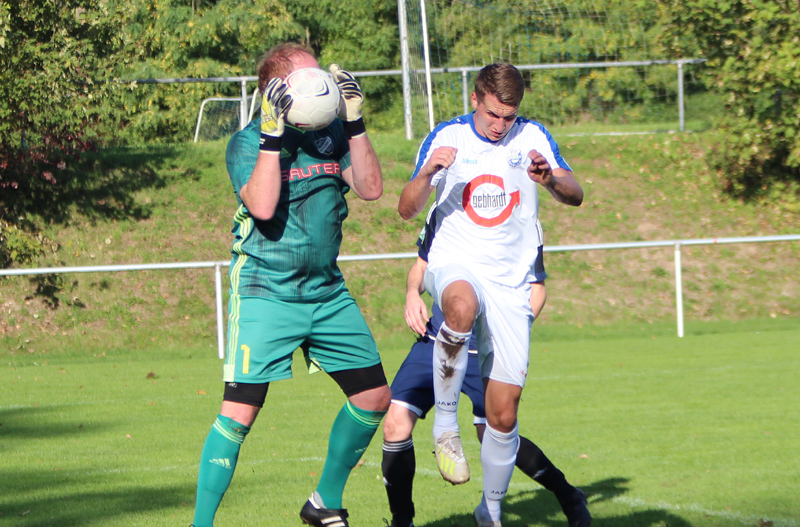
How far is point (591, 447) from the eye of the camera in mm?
6703

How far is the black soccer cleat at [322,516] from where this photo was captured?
439 cm

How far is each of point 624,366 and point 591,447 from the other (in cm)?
431

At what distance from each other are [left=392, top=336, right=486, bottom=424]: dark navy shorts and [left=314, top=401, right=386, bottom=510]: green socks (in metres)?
0.28

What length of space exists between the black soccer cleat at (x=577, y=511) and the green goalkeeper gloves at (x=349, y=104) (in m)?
2.12

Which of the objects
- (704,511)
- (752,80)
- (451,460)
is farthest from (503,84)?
(752,80)

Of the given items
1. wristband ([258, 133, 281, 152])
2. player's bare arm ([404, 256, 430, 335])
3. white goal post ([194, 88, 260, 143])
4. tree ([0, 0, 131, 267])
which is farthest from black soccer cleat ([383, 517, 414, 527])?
white goal post ([194, 88, 260, 143])

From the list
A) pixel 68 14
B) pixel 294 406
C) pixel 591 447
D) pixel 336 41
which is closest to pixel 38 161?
pixel 68 14

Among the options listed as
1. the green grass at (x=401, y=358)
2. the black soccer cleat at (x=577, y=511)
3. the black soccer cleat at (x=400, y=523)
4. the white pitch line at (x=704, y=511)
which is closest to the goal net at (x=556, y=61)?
the green grass at (x=401, y=358)

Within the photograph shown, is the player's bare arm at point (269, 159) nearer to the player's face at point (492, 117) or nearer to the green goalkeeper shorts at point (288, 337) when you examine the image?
the green goalkeeper shorts at point (288, 337)

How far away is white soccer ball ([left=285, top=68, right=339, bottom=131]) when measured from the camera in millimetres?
3887

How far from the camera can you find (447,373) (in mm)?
4215

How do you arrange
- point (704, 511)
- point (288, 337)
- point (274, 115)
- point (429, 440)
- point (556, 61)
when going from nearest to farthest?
1. point (274, 115)
2. point (288, 337)
3. point (704, 511)
4. point (429, 440)
5. point (556, 61)

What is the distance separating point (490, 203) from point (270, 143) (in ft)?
3.78

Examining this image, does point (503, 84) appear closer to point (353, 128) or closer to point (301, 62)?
point (353, 128)
